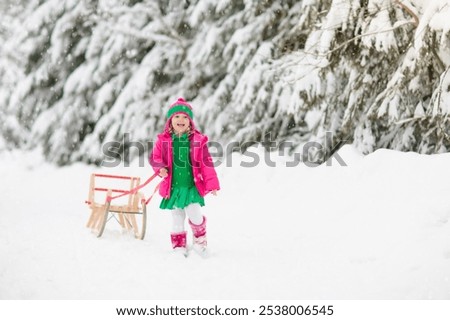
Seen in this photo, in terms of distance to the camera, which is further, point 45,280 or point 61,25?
point 61,25

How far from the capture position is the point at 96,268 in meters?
4.38

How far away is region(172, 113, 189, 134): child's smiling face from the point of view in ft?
17.0

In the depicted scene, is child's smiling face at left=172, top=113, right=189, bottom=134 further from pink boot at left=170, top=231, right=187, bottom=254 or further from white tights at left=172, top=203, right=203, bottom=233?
pink boot at left=170, top=231, right=187, bottom=254

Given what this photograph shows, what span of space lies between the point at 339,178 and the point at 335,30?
190 cm

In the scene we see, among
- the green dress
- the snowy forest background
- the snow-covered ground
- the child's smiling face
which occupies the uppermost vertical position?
the snowy forest background

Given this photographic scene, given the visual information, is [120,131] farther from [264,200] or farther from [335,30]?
[335,30]

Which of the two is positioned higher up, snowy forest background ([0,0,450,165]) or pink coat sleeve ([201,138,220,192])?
snowy forest background ([0,0,450,165])

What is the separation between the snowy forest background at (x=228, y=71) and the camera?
22.1 feet

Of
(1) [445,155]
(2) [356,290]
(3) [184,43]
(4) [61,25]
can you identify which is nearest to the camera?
(2) [356,290]

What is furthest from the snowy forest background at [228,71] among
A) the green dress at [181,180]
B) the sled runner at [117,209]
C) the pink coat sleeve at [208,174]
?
the sled runner at [117,209]

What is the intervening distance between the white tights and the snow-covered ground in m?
0.30

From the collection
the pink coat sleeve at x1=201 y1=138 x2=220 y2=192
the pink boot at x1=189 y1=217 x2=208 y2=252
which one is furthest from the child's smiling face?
the pink boot at x1=189 y1=217 x2=208 y2=252

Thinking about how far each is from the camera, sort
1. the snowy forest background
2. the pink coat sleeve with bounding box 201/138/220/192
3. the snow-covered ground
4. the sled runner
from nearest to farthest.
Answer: the snow-covered ground → the pink coat sleeve with bounding box 201/138/220/192 → the sled runner → the snowy forest background

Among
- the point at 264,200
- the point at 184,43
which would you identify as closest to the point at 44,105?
the point at 184,43
